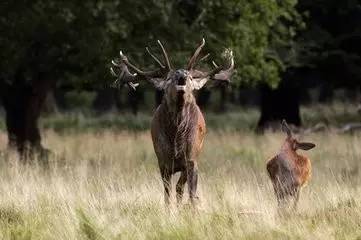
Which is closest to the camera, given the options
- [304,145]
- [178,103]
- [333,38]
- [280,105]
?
[178,103]

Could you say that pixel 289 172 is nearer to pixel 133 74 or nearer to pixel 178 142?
pixel 178 142

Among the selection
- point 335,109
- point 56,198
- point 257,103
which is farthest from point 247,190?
point 257,103

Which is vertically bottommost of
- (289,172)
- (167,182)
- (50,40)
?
(167,182)

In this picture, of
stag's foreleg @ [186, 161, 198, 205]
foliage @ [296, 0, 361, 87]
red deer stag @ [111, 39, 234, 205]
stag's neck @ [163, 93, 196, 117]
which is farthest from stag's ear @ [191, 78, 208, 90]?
foliage @ [296, 0, 361, 87]

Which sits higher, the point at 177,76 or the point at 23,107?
the point at 177,76

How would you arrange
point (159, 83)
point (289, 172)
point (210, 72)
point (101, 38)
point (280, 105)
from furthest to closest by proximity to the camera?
point (280, 105) → point (101, 38) → point (210, 72) → point (159, 83) → point (289, 172)

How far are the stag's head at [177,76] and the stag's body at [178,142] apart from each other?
8.0 inches

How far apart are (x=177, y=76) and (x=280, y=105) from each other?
20.9m

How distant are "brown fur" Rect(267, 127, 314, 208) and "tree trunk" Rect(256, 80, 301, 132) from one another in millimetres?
19565

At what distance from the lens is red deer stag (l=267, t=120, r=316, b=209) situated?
31.1ft

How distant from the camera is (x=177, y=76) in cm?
A: 932

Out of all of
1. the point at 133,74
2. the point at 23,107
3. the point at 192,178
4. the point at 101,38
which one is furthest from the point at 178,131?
the point at 23,107

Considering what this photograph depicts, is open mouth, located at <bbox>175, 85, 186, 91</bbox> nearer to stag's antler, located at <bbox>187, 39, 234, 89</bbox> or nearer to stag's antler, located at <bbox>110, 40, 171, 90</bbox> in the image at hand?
stag's antler, located at <bbox>187, 39, 234, 89</bbox>

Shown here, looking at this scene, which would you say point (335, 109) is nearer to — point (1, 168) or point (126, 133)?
point (126, 133)
